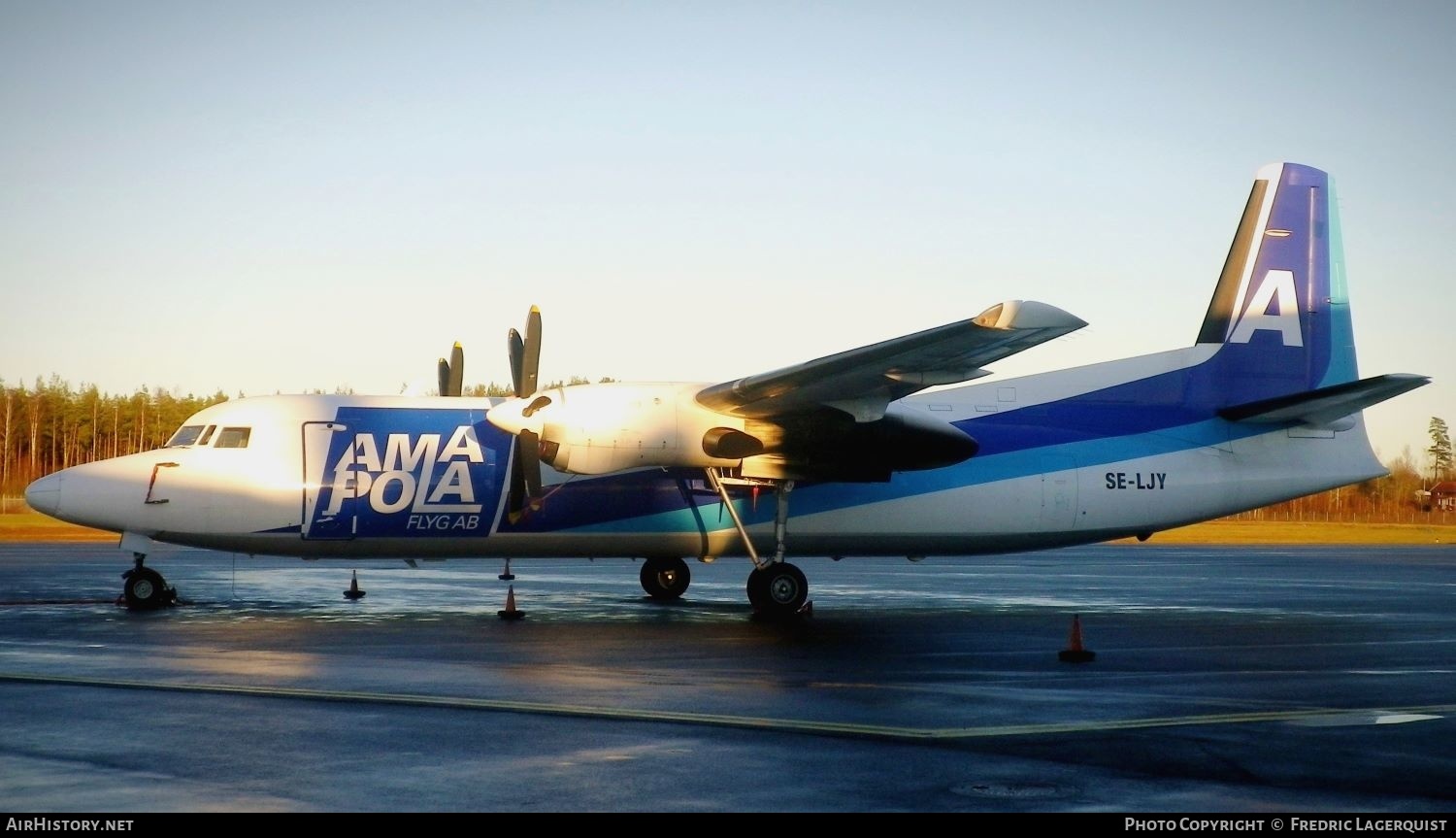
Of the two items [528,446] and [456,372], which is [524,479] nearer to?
[528,446]

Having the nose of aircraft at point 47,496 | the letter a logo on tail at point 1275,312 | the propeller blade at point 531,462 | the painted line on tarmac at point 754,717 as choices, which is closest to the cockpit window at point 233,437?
the nose of aircraft at point 47,496

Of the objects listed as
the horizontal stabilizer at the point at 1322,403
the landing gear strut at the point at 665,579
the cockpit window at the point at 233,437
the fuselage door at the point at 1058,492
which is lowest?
the landing gear strut at the point at 665,579

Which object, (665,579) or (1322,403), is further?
(665,579)

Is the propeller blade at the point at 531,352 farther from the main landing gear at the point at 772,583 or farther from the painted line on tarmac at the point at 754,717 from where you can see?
the painted line on tarmac at the point at 754,717

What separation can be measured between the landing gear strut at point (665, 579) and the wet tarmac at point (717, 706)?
2.51 feet

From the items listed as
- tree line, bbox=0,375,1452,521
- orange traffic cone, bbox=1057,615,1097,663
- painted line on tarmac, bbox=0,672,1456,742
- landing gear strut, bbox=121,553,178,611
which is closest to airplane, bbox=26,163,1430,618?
landing gear strut, bbox=121,553,178,611

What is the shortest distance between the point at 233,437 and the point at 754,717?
43.1ft

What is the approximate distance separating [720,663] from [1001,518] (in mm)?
9510

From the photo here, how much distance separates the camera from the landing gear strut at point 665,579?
24.2 meters

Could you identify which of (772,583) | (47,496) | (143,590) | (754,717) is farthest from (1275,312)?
(47,496)

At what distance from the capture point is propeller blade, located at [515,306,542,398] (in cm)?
2141

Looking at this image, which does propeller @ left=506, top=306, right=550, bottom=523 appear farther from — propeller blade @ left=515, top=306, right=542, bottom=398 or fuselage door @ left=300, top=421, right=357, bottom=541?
fuselage door @ left=300, top=421, right=357, bottom=541

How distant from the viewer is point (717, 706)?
449 inches
